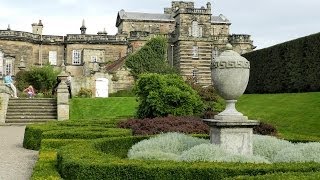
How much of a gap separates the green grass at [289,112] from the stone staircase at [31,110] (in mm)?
12228

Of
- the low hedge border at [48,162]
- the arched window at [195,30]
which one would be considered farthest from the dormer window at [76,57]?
the low hedge border at [48,162]

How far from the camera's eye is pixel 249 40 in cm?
6694

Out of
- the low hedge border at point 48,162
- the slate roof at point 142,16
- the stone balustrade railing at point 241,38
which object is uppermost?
the slate roof at point 142,16

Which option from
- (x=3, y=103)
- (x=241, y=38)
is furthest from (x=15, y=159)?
(x=241, y=38)

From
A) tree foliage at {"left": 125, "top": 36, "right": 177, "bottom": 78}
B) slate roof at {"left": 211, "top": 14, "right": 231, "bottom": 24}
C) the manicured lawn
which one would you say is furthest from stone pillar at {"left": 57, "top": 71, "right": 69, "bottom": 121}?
slate roof at {"left": 211, "top": 14, "right": 231, "bottom": 24}

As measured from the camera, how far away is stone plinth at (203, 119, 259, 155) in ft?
38.8

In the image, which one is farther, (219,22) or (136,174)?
(219,22)

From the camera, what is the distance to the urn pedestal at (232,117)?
11.8m

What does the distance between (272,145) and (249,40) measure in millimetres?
55496

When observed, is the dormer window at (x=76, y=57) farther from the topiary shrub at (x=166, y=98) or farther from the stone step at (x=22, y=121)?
the topiary shrub at (x=166, y=98)

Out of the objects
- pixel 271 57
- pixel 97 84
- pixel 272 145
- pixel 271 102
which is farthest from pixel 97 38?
pixel 272 145

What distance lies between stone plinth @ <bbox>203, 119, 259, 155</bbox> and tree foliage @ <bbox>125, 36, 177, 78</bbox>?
143ft

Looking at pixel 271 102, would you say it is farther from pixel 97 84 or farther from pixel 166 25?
pixel 166 25

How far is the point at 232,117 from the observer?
11953 mm
